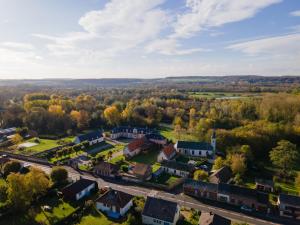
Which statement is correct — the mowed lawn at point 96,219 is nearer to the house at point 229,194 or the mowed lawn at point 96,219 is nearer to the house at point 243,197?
the house at point 229,194

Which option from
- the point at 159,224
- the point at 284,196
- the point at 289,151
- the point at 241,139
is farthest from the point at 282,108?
the point at 159,224

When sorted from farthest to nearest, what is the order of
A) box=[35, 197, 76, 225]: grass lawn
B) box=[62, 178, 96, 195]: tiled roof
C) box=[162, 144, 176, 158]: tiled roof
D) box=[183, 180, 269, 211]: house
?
box=[162, 144, 176, 158]: tiled roof
box=[62, 178, 96, 195]: tiled roof
box=[183, 180, 269, 211]: house
box=[35, 197, 76, 225]: grass lawn

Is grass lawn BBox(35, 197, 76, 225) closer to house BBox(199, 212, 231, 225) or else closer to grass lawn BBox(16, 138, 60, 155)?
house BBox(199, 212, 231, 225)

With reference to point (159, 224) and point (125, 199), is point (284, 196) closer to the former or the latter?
point (159, 224)

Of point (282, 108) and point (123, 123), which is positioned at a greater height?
point (282, 108)

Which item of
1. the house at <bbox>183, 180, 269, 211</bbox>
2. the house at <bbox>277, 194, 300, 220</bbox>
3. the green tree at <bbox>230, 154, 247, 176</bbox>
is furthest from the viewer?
the green tree at <bbox>230, 154, 247, 176</bbox>

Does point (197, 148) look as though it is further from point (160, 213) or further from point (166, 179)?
point (160, 213)

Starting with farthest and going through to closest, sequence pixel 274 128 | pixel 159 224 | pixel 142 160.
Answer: pixel 274 128
pixel 142 160
pixel 159 224

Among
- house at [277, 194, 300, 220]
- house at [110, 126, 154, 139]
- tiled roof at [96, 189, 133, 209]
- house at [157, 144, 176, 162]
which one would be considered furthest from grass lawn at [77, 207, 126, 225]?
house at [110, 126, 154, 139]
